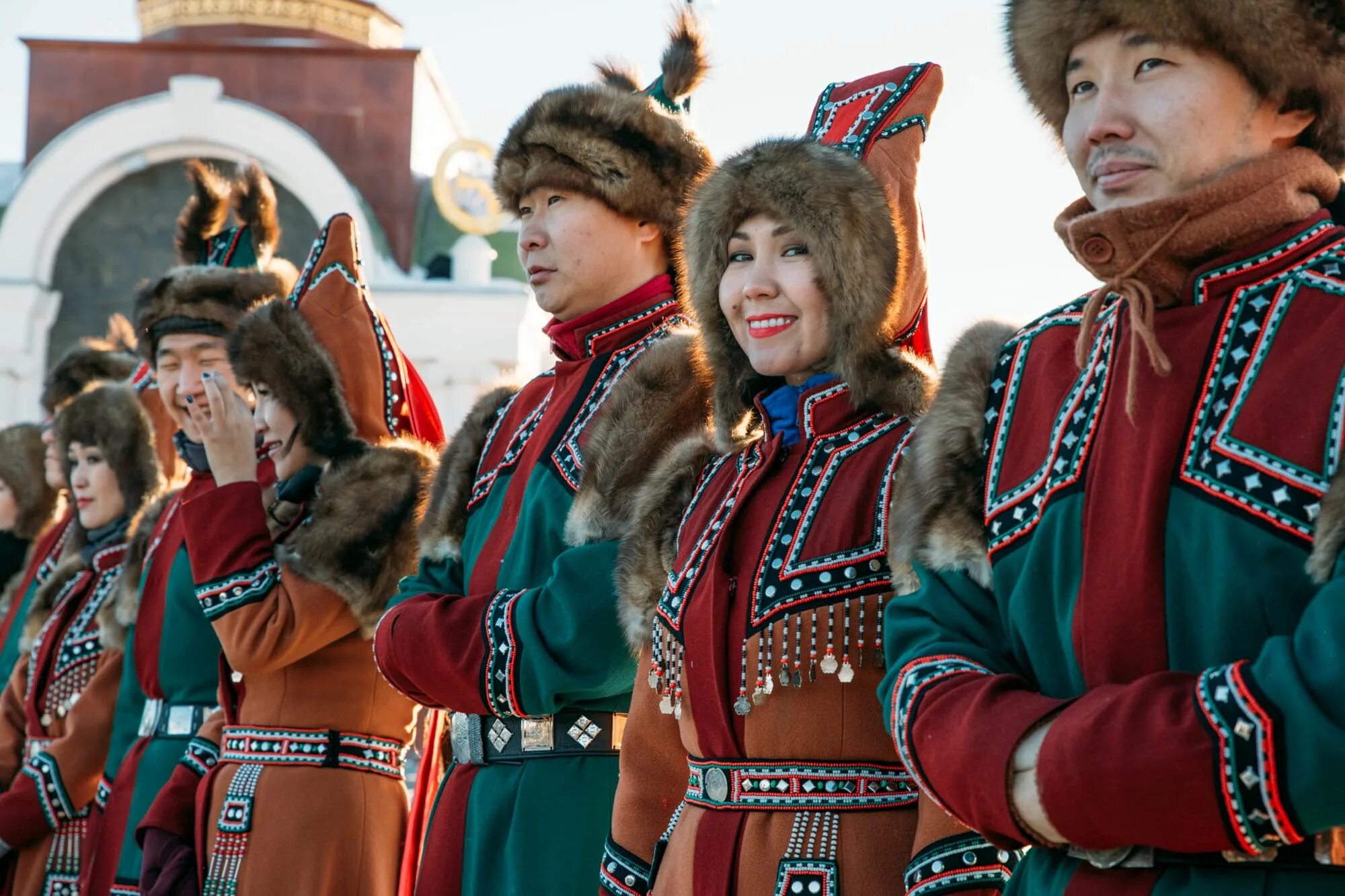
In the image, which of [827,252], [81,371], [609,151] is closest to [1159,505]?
[827,252]

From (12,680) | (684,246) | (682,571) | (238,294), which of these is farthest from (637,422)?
(12,680)

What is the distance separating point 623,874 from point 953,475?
0.94 meters

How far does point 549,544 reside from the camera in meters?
3.34

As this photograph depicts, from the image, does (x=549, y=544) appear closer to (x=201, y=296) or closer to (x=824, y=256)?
(x=824, y=256)

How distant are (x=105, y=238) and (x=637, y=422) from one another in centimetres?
1101

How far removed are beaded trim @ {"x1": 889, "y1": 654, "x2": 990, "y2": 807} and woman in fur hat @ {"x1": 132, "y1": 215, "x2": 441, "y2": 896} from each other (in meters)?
2.05

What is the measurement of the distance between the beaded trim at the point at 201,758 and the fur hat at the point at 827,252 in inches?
72.8

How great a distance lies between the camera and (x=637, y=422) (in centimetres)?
326

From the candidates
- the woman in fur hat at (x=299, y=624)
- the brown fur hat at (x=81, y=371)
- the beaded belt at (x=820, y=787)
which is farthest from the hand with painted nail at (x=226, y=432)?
the brown fur hat at (x=81, y=371)

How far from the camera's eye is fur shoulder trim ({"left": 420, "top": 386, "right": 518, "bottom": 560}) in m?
3.65

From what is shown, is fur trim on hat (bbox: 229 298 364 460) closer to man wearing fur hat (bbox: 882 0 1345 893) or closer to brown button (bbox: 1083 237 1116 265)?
man wearing fur hat (bbox: 882 0 1345 893)

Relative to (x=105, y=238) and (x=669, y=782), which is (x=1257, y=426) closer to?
(x=669, y=782)

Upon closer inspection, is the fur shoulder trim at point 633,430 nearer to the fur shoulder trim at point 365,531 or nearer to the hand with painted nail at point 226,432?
the fur shoulder trim at point 365,531

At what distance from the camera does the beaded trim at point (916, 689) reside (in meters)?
2.06
